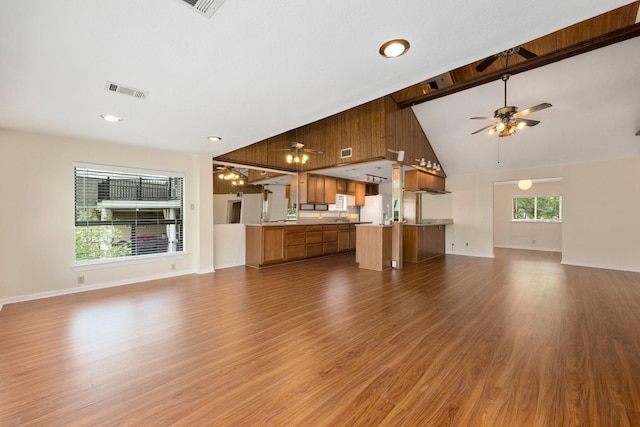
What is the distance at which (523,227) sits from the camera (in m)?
8.84

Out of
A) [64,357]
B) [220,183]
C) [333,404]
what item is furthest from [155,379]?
[220,183]

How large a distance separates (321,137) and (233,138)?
2704mm

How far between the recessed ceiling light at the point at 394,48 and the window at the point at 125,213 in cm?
445

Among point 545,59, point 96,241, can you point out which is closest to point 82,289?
point 96,241

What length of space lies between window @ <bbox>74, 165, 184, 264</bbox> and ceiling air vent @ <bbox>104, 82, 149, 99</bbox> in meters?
2.43

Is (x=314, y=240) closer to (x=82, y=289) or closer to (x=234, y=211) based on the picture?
(x=234, y=211)

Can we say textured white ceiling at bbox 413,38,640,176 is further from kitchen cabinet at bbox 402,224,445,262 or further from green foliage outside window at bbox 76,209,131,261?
green foliage outside window at bbox 76,209,131,261

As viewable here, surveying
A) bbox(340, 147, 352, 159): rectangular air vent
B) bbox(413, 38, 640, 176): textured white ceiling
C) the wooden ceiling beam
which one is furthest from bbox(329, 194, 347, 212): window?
the wooden ceiling beam

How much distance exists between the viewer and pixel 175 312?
3080 mm

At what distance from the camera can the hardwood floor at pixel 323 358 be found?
5.08ft

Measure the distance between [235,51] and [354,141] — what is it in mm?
3934

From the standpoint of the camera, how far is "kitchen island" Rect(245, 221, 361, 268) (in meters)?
5.57

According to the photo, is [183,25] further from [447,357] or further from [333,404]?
[447,357]

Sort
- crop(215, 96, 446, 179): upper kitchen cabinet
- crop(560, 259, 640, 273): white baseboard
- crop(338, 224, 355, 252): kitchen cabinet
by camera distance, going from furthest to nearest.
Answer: crop(338, 224, 355, 252): kitchen cabinet → crop(560, 259, 640, 273): white baseboard → crop(215, 96, 446, 179): upper kitchen cabinet
